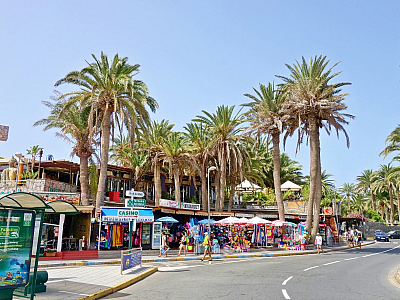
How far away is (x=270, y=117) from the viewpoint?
115ft

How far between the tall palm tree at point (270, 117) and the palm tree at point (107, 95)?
12592 mm

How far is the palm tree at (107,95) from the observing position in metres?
26.3

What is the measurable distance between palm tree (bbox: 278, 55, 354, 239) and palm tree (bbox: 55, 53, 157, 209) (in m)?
A: 14.8

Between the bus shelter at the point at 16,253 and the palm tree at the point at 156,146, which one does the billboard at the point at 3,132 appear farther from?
the bus shelter at the point at 16,253

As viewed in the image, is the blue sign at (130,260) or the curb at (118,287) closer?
the curb at (118,287)

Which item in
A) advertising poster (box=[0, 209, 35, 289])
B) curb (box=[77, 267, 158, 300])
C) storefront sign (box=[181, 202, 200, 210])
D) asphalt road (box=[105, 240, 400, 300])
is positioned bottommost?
asphalt road (box=[105, 240, 400, 300])

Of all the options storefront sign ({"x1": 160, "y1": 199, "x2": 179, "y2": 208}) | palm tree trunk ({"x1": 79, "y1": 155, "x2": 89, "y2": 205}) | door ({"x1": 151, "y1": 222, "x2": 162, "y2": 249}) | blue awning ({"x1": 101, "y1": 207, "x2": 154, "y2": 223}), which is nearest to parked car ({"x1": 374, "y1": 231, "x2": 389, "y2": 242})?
storefront sign ({"x1": 160, "y1": 199, "x2": 179, "y2": 208})

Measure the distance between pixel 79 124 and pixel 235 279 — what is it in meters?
20.3

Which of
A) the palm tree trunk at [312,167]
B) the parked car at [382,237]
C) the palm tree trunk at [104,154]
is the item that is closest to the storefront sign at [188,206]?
the palm tree trunk at [104,154]

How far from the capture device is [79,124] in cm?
2888

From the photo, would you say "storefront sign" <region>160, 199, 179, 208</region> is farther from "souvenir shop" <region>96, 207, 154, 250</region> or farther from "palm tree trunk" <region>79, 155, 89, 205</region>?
"palm tree trunk" <region>79, 155, 89, 205</region>

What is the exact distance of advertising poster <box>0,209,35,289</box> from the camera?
330 inches

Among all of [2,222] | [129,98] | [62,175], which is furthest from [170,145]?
[2,222]

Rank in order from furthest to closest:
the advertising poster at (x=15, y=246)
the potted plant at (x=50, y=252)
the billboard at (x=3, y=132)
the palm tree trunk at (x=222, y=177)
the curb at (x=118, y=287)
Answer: the palm tree trunk at (x=222, y=177)
the billboard at (x=3, y=132)
the potted plant at (x=50, y=252)
the curb at (x=118, y=287)
the advertising poster at (x=15, y=246)
